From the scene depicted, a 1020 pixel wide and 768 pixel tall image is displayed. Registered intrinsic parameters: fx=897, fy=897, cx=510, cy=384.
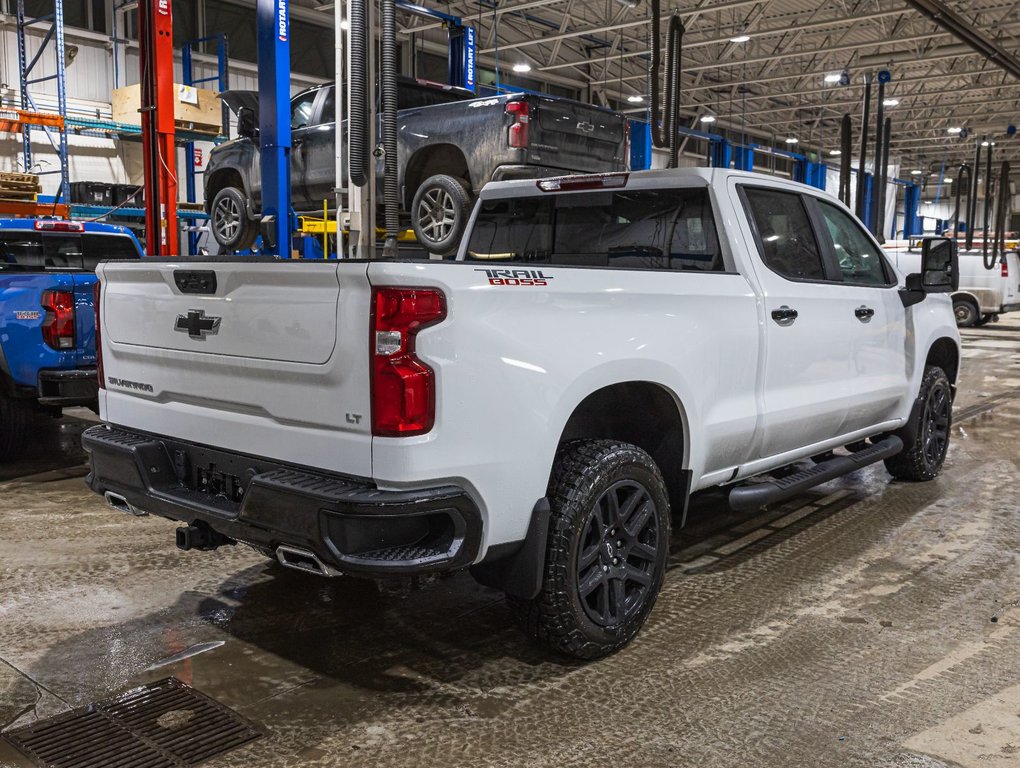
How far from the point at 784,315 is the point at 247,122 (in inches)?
255

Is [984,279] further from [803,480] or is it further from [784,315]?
[784,315]

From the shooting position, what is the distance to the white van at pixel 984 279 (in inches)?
789

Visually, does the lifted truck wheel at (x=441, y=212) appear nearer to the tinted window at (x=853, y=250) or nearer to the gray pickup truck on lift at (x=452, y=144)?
the gray pickup truck on lift at (x=452, y=144)

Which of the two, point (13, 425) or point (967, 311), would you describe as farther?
point (967, 311)

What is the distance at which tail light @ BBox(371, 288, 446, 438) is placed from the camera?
248 cm

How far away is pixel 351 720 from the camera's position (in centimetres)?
281

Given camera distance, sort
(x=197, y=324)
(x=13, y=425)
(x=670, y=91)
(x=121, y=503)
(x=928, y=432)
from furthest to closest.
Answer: (x=670, y=91) < (x=13, y=425) < (x=928, y=432) < (x=121, y=503) < (x=197, y=324)

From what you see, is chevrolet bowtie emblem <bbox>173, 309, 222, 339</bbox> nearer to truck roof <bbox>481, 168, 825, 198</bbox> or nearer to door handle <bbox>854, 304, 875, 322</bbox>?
truck roof <bbox>481, 168, 825, 198</bbox>

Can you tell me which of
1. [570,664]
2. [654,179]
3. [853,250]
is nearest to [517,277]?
[570,664]

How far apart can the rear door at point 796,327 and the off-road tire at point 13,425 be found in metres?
5.03

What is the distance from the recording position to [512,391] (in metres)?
2.73

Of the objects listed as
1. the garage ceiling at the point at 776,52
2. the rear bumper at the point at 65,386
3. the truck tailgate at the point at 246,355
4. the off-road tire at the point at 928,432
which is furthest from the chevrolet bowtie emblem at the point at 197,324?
the garage ceiling at the point at 776,52

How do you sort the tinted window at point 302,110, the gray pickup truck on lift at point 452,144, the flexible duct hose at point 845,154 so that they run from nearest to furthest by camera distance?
the gray pickup truck on lift at point 452,144
the tinted window at point 302,110
the flexible duct hose at point 845,154

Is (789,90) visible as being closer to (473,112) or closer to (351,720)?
(473,112)
